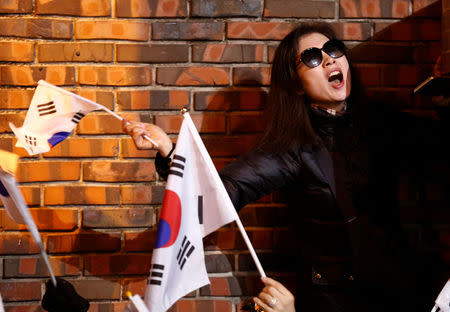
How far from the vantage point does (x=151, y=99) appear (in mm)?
1804

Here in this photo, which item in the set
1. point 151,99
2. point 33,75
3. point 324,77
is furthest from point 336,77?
point 33,75

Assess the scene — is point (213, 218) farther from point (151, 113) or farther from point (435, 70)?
point (435, 70)

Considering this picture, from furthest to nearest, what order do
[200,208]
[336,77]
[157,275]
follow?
[336,77] → [200,208] → [157,275]

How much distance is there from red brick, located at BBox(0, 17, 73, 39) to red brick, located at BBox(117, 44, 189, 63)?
8.7 inches

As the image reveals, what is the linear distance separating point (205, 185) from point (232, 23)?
2.60 ft

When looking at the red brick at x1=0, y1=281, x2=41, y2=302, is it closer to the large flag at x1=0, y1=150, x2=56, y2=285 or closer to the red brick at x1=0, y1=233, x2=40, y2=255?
the red brick at x1=0, y1=233, x2=40, y2=255

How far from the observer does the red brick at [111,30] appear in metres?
1.78

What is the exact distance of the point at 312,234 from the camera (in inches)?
64.1

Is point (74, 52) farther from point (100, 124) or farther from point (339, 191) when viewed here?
point (339, 191)

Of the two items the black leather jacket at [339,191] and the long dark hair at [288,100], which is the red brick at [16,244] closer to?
the black leather jacket at [339,191]

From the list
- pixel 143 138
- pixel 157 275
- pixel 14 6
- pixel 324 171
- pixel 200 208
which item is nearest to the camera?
pixel 157 275

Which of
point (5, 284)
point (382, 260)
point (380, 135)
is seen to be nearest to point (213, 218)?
point (382, 260)

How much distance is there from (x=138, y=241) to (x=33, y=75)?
778 mm

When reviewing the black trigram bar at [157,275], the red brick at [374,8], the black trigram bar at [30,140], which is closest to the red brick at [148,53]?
the black trigram bar at [30,140]
